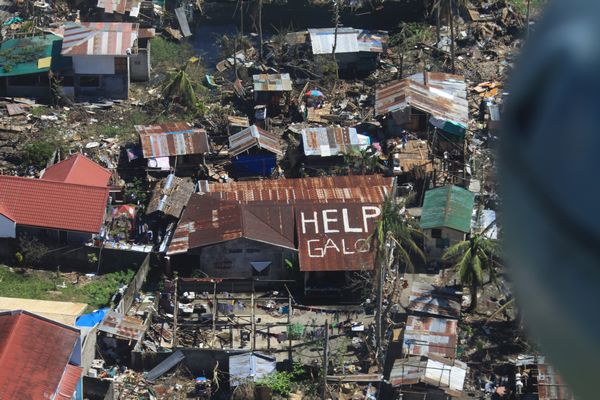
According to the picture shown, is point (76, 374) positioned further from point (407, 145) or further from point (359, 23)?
point (359, 23)

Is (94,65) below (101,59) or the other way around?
below

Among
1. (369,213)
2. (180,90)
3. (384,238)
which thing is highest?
(180,90)

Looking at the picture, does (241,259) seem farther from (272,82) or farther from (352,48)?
(352,48)

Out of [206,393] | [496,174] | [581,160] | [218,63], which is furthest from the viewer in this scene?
[218,63]

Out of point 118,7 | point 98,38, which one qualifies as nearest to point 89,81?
point 98,38

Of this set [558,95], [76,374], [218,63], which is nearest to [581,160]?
[558,95]

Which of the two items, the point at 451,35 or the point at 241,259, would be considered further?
the point at 451,35

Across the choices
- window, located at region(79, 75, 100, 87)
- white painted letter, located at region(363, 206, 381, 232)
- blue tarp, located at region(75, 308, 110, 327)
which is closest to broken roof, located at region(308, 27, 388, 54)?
window, located at region(79, 75, 100, 87)

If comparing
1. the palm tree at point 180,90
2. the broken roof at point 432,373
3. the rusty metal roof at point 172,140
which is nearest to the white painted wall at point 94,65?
the palm tree at point 180,90
